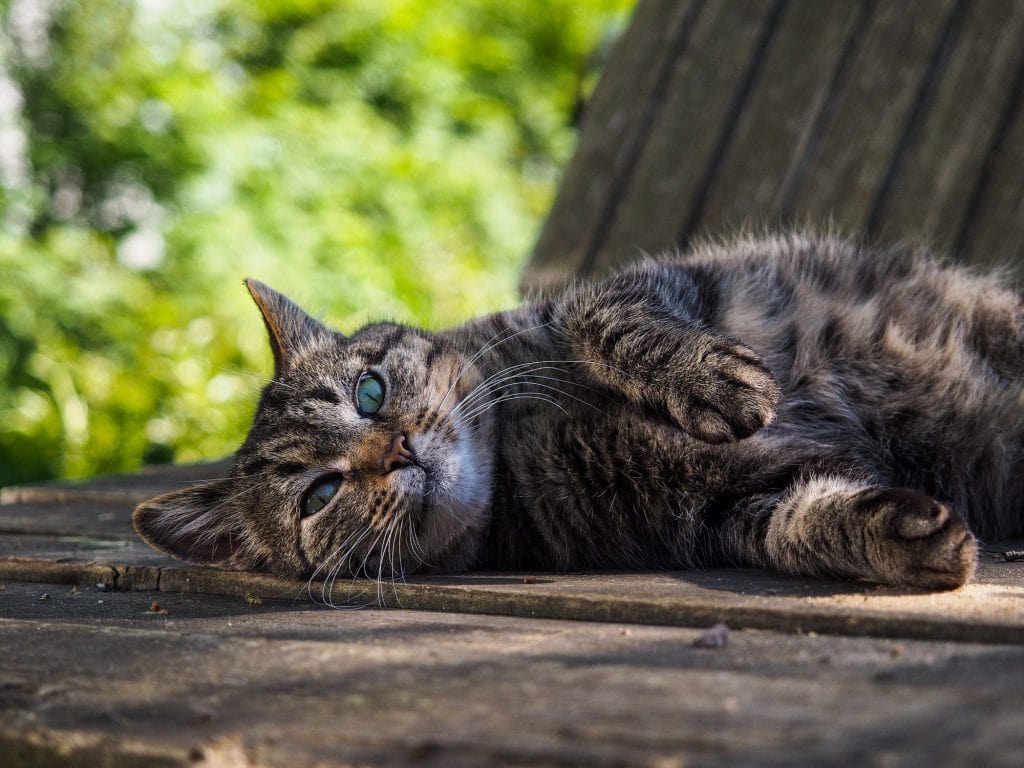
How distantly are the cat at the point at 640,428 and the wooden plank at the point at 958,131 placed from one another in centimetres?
68

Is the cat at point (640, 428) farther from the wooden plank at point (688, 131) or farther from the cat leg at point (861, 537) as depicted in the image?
the wooden plank at point (688, 131)

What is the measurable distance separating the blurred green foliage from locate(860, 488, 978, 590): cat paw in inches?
139

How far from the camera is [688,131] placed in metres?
3.66

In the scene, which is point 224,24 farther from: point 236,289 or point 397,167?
point 236,289

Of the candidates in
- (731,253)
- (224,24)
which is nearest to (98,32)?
(224,24)

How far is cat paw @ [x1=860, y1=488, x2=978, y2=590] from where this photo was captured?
147cm

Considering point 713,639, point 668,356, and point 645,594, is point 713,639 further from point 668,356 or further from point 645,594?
point 668,356

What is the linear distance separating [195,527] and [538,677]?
129cm

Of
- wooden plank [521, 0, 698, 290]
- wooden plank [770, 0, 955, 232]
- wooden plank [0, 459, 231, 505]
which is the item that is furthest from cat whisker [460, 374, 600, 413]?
wooden plank [770, 0, 955, 232]

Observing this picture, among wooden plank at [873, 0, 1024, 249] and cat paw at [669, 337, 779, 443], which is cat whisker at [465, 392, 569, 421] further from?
wooden plank at [873, 0, 1024, 249]

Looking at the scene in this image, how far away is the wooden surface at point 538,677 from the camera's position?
0.91 metres

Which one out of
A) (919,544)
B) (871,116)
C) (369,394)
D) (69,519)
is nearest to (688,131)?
(871,116)

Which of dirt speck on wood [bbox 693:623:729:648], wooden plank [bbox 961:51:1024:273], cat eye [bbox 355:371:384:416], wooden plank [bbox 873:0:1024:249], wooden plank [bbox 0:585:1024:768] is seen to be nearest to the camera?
wooden plank [bbox 0:585:1024:768]

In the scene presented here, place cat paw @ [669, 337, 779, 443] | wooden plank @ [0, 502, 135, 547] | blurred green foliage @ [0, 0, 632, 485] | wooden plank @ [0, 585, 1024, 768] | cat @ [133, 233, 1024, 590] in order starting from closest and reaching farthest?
wooden plank @ [0, 585, 1024, 768], cat paw @ [669, 337, 779, 443], cat @ [133, 233, 1024, 590], wooden plank @ [0, 502, 135, 547], blurred green foliage @ [0, 0, 632, 485]
